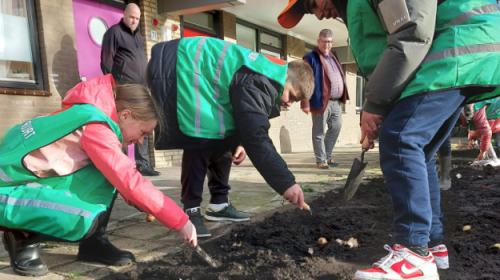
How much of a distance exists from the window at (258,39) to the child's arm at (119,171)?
716 centimetres

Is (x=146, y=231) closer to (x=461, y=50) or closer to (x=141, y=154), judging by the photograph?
(x=461, y=50)

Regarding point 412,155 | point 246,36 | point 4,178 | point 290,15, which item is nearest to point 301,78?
point 290,15

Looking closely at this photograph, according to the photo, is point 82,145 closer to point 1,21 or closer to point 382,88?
point 382,88

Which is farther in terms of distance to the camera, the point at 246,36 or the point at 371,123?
the point at 246,36

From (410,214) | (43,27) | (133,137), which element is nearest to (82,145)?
(133,137)

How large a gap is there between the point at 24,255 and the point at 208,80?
A: 1.42 m

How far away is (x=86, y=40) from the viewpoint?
5.30 meters

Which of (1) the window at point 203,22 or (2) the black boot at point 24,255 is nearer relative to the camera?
(2) the black boot at point 24,255

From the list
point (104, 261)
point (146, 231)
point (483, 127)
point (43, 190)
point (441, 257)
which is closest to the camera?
point (43, 190)

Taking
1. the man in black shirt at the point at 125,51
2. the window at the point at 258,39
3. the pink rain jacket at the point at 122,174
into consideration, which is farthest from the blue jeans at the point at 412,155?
the window at the point at 258,39

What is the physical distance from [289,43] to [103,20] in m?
5.93

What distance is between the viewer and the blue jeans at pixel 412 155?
5.49ft

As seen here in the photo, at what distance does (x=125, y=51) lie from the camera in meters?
4.91

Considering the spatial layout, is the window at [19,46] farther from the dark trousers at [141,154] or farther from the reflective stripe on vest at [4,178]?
the reflective stripe on vest at [4,178]
